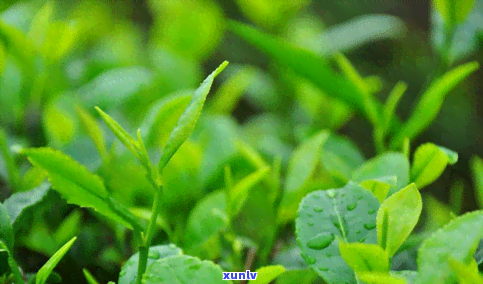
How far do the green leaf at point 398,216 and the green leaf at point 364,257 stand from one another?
25 millimetres

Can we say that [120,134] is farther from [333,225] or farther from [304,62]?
[304,62]

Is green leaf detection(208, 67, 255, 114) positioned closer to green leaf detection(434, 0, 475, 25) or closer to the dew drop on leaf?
green leaf detection(434, 0, 475, 25)

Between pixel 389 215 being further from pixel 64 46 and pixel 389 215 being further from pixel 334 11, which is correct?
pixel 334 11

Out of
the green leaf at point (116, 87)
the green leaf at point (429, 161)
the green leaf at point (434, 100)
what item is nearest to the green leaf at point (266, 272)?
the green leaf at point (429, 161)

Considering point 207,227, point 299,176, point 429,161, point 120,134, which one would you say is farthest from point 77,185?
point 429,161

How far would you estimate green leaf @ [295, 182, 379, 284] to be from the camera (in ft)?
1.44

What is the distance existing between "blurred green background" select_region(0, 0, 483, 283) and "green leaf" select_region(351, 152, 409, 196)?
30 cm

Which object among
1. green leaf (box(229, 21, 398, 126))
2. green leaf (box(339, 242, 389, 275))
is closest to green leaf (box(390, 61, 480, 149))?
green leaf (box(229, 21, 398, 126))

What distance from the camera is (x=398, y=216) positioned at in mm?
421

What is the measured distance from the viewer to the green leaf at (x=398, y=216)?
419 millimetres

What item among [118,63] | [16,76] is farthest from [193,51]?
[16,76]

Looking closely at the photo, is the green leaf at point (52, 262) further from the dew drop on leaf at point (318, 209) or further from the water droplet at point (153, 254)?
the dew drop on leaf at point (318, 209)

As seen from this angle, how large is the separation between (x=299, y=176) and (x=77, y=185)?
1.02 feet

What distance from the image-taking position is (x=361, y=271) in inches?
15.8
